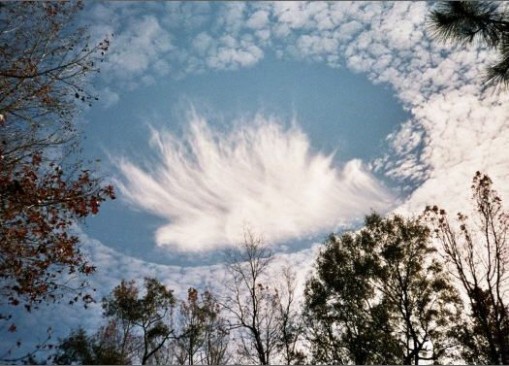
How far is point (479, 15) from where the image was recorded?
5699mm

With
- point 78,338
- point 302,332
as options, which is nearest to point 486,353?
point 302,332

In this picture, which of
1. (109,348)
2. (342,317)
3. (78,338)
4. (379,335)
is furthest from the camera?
(78,338)

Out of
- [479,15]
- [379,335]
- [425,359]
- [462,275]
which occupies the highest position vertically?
[479,15]

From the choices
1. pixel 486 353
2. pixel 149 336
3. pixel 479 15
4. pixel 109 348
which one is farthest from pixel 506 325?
pixel 109 348

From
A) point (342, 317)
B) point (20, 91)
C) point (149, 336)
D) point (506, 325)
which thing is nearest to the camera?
point (20, 91)

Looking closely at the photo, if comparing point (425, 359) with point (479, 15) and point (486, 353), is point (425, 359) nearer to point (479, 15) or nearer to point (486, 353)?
point (486, 353)

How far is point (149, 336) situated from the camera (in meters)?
20.5

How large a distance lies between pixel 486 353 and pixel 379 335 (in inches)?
197

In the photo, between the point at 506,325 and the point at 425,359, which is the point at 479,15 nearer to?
the point at 506,325

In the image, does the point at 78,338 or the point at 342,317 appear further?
the point at 78,338

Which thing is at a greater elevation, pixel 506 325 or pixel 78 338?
pixel 78 338

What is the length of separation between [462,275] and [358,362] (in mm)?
8197

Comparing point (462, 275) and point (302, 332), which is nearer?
point (462, 275)

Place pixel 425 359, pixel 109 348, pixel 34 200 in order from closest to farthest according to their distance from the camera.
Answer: pixel 34 200 < pixel 425 359 < pixel 109 348
